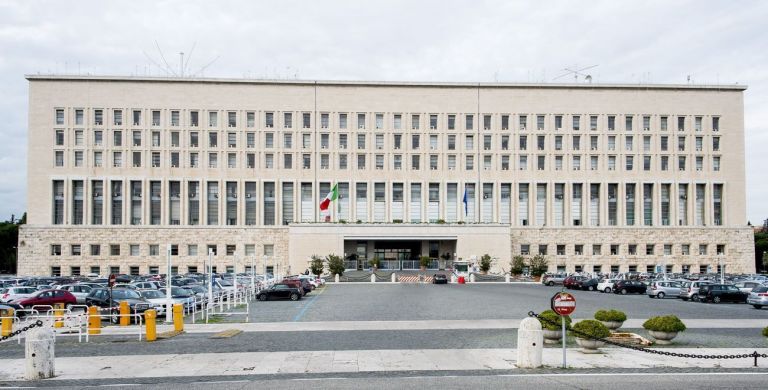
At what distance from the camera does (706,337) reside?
82.1 feet

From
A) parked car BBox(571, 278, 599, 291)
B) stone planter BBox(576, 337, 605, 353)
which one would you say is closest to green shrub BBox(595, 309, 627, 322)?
stone planter BBox(576, 337, 605, 353)

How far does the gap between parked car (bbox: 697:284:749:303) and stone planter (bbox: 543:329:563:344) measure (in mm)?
27135

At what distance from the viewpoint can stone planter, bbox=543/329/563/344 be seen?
903 inches

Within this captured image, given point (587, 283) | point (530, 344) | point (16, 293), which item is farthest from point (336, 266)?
point (530, 344)

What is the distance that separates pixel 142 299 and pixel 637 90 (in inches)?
3348

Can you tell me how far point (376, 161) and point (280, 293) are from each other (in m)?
55.2

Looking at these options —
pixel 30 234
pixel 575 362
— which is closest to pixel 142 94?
pixel 30 234

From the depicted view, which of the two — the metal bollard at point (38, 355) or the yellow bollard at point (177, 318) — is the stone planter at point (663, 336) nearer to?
the yellow bollard at point (177, 318)

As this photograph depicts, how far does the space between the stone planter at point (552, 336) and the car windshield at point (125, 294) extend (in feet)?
72.2

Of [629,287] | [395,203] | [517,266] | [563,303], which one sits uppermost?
[395,203]

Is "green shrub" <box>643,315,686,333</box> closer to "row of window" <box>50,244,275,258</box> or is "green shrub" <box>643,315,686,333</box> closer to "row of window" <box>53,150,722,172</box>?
"row of window" <box>50,244,275,258</box>

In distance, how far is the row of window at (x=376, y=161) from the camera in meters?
96.1

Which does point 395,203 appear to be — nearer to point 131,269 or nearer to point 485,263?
point 485,263

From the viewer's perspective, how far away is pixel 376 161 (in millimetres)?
99312
